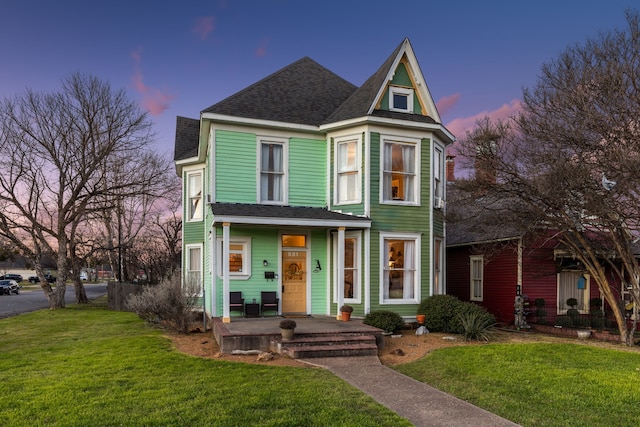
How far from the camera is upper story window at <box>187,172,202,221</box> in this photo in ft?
57.1

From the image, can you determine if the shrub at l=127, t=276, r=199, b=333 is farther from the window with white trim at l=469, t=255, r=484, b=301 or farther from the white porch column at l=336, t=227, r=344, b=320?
the window with white trim at l=469, t=255, r=484, b=301

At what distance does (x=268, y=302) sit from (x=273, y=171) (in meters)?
4.06

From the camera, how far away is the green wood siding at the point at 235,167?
44.0ft

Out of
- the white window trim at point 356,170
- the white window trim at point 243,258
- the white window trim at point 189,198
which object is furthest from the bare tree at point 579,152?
the white window trim at point 189,198

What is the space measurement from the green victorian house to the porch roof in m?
0.07

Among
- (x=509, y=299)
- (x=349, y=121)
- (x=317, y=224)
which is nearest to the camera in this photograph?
(x=317, y=224)

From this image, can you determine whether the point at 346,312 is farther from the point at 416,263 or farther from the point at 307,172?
the point at 307,172

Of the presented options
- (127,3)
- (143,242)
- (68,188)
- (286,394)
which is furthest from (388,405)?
(143,242)

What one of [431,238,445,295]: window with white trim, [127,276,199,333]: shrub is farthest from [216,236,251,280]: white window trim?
[431,238,445,295]: window with white trim

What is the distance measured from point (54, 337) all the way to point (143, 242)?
22.5 m

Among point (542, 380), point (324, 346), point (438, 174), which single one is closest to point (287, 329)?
point (324, 346)

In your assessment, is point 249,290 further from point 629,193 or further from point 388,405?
point 629,193

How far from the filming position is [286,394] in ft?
21.9

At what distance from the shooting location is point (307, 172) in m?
14.3
